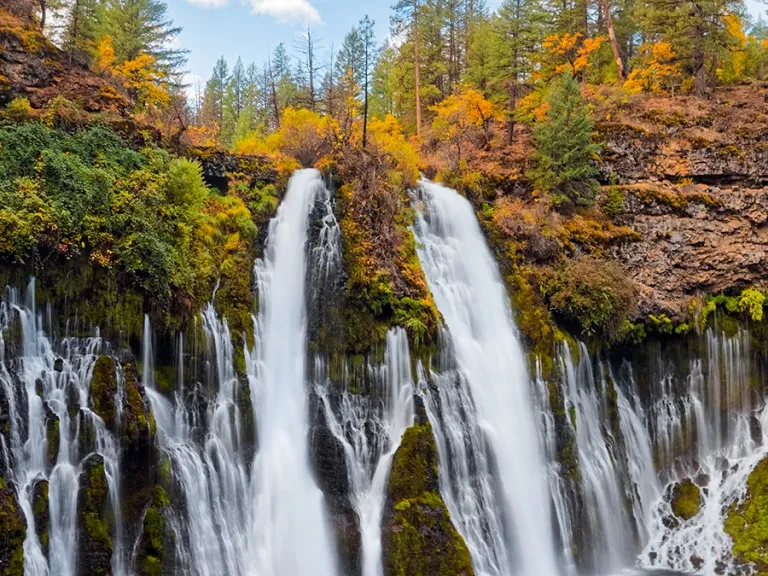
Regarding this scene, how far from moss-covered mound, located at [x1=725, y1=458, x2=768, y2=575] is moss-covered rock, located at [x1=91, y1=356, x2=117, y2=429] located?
14175mm

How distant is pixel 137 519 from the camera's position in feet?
30.5

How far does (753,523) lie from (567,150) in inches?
464

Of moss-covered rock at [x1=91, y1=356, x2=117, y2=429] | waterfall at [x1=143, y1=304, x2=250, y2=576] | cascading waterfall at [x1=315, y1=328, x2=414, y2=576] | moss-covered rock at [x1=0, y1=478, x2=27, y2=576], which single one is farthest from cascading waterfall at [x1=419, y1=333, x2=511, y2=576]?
moss-covered rock at [x1=0, y1=478, x2=27, y2=576]

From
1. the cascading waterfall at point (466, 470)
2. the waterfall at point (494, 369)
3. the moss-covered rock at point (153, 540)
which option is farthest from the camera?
the waterfall at point (494, 369)

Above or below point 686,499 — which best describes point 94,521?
above

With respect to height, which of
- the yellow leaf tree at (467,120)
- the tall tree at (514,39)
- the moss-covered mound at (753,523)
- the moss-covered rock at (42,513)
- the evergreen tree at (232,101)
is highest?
the evergreen tree at (232,101)

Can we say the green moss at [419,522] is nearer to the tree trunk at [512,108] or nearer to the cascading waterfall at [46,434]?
the cascading waterfall at [46,434]

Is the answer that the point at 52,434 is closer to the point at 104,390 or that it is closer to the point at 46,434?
the point at 46,434

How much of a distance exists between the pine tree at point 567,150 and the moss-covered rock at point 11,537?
52.7 feet

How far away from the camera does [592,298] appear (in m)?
15.6

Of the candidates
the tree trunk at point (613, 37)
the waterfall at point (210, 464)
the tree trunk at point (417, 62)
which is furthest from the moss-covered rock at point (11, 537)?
the tree trunk at point (613, 37)

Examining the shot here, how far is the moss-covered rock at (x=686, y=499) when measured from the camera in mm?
15008

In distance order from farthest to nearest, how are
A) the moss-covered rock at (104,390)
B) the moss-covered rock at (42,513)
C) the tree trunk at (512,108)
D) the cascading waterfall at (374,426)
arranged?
the tree trunk at (512,108) → the cascading waterfall at (374,426) → the moss-covered rock at (104,390) → the moss-covered rock at (42,513)

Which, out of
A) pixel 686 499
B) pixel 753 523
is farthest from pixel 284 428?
pixel 753 523
